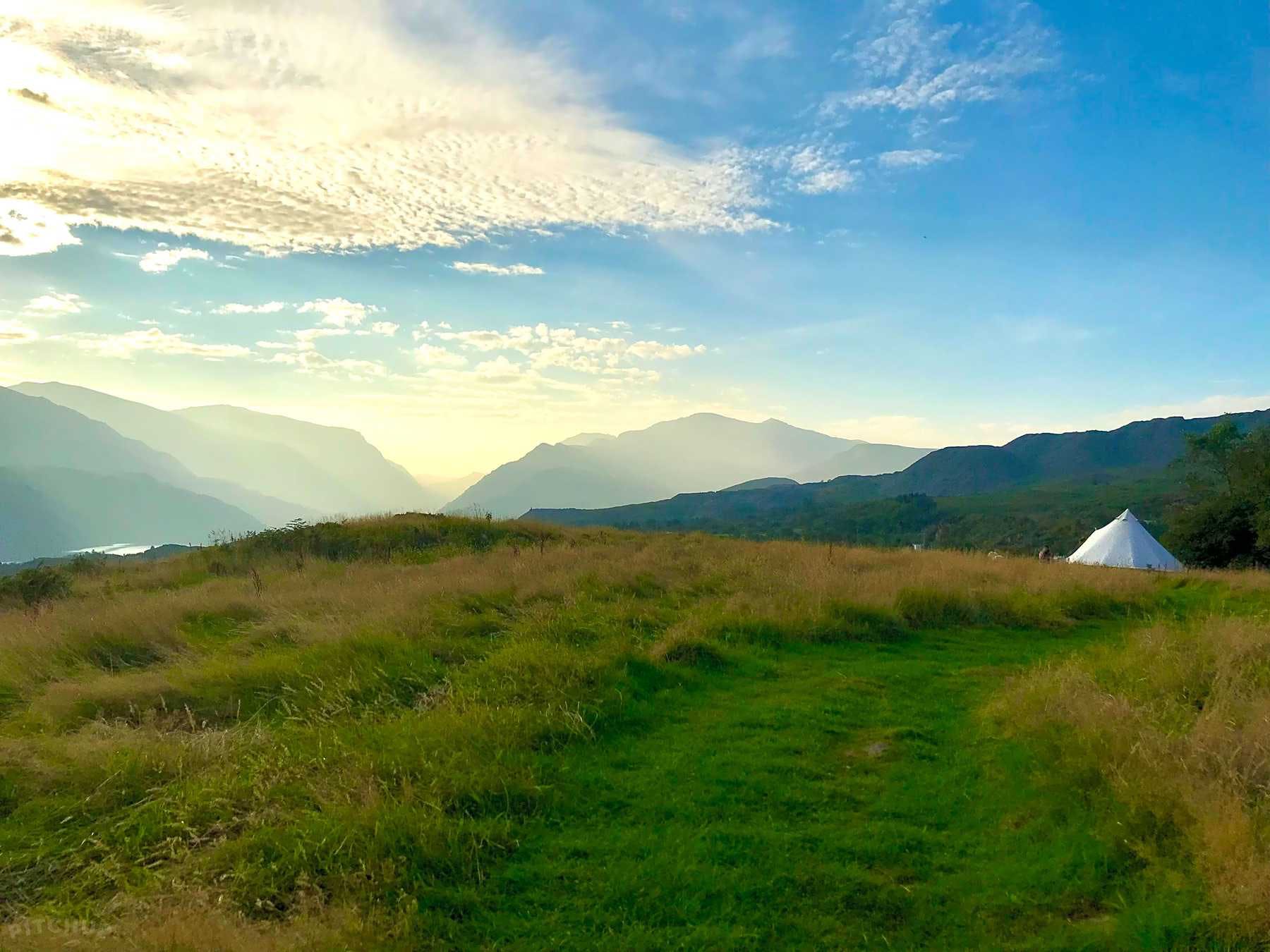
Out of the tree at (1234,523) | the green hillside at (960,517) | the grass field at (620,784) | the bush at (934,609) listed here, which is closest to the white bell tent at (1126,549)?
the tree at (1234,523)

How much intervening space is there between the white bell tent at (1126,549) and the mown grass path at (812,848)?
89.7 feet

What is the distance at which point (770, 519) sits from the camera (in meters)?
142

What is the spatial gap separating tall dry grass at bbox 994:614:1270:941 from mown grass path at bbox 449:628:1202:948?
252 mm

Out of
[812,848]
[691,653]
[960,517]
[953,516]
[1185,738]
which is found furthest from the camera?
[953,516]

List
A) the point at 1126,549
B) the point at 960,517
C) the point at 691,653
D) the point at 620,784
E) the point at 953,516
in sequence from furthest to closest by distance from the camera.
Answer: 1. the point at 953,516
2. the point at 960,517
3. the point at 1126,549
4. the point at 691,653
5. the point at 620,784

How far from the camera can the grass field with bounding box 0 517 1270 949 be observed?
425cm

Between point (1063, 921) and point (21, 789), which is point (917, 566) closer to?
point (1063, 921)

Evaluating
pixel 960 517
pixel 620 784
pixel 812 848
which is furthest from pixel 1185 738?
pixel 960 517

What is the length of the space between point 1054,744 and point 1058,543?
84.2 meters

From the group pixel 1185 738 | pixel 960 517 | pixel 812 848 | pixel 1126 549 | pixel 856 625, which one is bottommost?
pixel 960 517

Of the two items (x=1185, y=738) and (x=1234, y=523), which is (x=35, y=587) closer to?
(x=1185, y=738)

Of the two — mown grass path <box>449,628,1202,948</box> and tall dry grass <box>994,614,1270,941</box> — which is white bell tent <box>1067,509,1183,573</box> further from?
mown grass path <box>449,628,1202,948</box>

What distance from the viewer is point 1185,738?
548 centimetres

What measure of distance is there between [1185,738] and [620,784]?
4.03m
